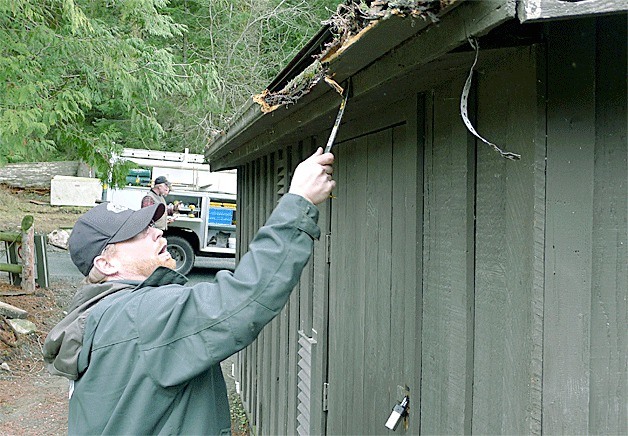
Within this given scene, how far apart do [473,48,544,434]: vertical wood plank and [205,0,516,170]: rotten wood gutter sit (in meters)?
0.21

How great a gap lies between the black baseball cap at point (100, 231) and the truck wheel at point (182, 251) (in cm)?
1394

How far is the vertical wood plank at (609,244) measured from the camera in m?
1.79

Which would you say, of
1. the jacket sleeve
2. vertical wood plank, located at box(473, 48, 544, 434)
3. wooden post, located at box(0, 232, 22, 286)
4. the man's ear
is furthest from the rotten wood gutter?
wooden post, located at box(0, 232, 22, 286)

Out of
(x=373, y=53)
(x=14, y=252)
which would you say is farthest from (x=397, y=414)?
(x=14, y=252)

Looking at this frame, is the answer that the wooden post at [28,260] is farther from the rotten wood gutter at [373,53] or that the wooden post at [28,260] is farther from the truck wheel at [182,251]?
the rotten wood gutter at [373,53]

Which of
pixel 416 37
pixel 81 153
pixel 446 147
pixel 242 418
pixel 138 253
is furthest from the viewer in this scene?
pixel 81 153

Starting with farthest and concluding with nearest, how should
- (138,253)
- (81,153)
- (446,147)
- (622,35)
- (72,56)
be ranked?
1. (81,153)
2. (72,56)
3. (138,253)
4. (446,147)
5. (622,35)

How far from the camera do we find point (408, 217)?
2918 mm

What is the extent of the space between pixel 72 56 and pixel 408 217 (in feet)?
25.0

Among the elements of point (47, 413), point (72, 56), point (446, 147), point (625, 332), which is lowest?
point (47, 413)

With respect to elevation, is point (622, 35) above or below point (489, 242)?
above

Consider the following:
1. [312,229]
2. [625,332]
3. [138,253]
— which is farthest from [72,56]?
[625,332]

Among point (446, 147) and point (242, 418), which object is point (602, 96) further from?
point (242, 418)

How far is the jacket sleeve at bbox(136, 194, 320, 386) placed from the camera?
6.88ft
